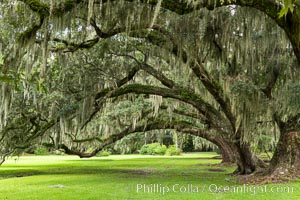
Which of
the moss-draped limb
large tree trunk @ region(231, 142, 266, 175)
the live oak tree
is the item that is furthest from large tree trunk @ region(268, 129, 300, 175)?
the moss-draped limb

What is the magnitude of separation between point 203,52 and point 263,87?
6.08 ft

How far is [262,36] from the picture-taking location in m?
8.84

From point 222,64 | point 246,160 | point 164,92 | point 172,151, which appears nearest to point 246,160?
point 246,160

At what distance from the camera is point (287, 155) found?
9.14m

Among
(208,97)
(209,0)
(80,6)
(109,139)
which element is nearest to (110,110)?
(109,139)

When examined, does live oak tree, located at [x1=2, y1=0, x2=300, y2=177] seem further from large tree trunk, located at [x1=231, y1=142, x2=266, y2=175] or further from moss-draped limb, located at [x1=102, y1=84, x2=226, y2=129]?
large tree trunk, located at [x1=231, y1=142, x2=266, y2=175]

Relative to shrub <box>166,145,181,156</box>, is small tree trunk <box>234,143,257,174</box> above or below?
above

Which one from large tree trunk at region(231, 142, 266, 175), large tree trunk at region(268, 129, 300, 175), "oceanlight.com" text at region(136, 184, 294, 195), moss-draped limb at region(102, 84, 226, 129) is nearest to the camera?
"oceanlight.com" text at region(136, 184, 294, 195)

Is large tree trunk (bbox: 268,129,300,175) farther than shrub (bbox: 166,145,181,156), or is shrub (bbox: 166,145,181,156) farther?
shrub (bbox: 166,145,181,156)

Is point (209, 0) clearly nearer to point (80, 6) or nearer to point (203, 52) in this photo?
point (80, 6)

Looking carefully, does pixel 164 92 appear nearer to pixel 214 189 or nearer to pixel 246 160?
pixel 214 189

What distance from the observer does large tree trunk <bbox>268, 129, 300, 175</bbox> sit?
29.4ft

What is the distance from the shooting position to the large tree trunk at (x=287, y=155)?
896 centimetres

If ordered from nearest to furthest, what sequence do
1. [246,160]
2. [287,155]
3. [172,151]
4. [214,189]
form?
[214,189], [287,155], [246,160], [172,151]
